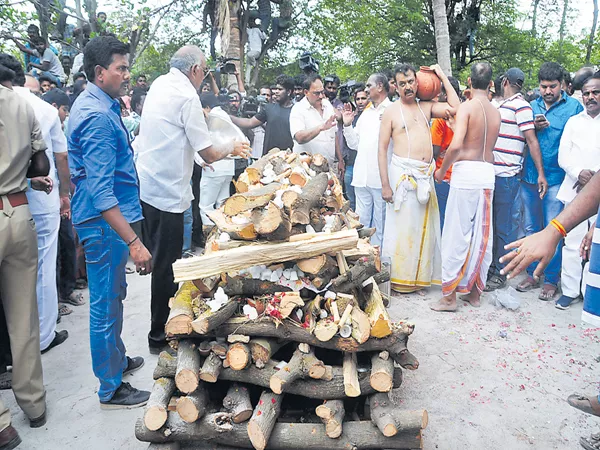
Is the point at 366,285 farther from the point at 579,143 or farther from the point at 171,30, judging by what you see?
the point at 171,30

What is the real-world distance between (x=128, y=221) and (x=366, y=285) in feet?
5.57

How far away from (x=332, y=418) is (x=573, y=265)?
3.80 meters

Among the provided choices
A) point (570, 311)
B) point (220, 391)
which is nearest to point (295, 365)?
point (220, 391)

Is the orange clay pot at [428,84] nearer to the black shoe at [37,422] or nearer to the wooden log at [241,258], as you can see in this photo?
the wooden log at [241,258]

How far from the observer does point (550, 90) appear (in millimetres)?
5336

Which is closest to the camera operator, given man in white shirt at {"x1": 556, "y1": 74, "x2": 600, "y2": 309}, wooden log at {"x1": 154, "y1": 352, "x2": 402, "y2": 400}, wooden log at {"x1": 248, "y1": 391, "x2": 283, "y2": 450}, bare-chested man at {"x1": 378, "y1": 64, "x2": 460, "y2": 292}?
bare-chested man at {"x1": 378, "y1": 64, "x2": 460, "y2": 292}

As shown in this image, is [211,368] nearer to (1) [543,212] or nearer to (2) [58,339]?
(2) [58,339]

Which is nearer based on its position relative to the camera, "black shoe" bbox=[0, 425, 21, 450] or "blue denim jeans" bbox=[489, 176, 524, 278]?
"black shoe" bbox=[0, 425, 21, 450]

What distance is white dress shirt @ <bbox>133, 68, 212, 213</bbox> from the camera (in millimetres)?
3582

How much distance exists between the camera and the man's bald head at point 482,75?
475 centimetres

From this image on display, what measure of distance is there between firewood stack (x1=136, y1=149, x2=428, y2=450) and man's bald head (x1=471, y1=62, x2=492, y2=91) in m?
2.79

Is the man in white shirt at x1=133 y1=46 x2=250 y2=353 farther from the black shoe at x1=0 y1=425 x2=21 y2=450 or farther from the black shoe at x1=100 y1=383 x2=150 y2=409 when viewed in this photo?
the black shoe at x1=0 y1=425 x2=21 y2=450

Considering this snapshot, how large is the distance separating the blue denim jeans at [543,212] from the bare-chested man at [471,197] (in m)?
0.95

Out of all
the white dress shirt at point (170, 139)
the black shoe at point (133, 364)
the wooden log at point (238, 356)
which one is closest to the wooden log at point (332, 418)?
the wooden log at point (238, 356)
